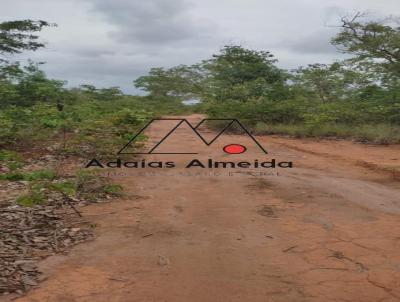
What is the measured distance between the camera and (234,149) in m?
11.4

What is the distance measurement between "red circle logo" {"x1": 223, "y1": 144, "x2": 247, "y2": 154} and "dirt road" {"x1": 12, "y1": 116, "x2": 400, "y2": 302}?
2682mm

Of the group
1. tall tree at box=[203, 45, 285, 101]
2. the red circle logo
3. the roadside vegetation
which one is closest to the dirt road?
the red circle logo

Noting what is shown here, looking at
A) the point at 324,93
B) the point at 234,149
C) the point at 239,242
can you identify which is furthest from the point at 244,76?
the point at 239,242

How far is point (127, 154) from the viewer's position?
9.80 metres

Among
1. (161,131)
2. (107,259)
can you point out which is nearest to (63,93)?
(161,131)

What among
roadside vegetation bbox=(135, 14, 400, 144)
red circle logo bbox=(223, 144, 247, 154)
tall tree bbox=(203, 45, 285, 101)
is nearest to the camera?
red circle logo bbox=(223, 144, 247, 154)

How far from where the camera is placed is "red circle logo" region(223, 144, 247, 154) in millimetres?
10945

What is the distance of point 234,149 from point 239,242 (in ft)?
22.5

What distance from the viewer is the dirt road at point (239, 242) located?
3551mm

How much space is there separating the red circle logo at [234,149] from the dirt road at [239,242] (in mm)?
2682

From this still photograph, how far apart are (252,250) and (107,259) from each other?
133cm

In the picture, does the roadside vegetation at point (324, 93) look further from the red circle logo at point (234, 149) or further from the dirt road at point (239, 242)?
the dirt road at point (239, 242)

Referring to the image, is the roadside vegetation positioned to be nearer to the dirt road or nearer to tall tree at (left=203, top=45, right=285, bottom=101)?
tall tree at (left=203, top=45, right=285, bottom=101)

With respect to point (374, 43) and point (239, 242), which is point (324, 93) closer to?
point (374, 43)
